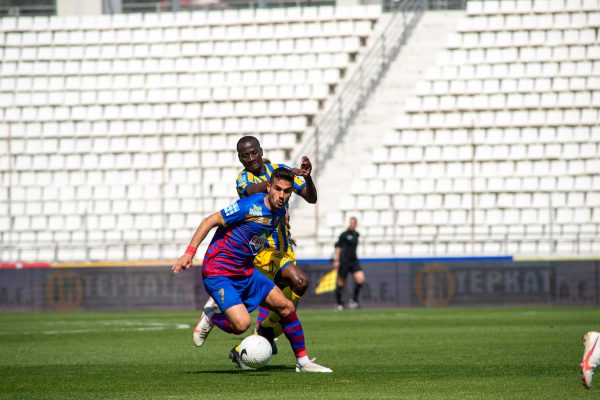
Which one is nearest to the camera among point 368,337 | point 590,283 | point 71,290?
point 368,337

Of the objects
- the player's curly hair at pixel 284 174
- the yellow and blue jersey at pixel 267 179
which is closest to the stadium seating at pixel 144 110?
the yellow and blue jersey at pixel 267 179

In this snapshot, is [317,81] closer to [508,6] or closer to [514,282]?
[508,6]

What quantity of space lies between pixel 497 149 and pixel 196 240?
2021 centimetres

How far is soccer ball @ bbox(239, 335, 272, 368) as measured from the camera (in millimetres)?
10078

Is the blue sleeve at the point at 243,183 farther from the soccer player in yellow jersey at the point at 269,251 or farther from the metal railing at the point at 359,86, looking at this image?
the metal railing at the point at 359,86

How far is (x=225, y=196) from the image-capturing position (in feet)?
98.6

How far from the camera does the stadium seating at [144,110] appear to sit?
30.7 m

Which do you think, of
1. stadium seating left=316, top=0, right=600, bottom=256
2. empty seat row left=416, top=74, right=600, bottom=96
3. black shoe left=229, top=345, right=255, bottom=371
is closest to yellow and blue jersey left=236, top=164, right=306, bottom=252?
black shoe left=229, top=345, right=255, bottom=371

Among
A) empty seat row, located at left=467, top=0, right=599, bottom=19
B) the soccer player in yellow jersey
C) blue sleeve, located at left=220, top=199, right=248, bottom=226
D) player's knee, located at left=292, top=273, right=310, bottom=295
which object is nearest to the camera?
blue sleeve, located at left=220, top=199, right=248, bottom=226

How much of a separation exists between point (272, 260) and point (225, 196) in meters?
18.7

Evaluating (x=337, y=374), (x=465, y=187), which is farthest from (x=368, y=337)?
(x=465, y=187)

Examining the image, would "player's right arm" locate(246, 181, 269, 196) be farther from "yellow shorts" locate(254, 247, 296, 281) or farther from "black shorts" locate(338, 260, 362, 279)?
"black shorts" locate(338, 260, 362, 279)

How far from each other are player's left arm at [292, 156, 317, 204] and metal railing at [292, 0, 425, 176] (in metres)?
18.7

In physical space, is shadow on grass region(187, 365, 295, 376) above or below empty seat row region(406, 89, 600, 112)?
below
